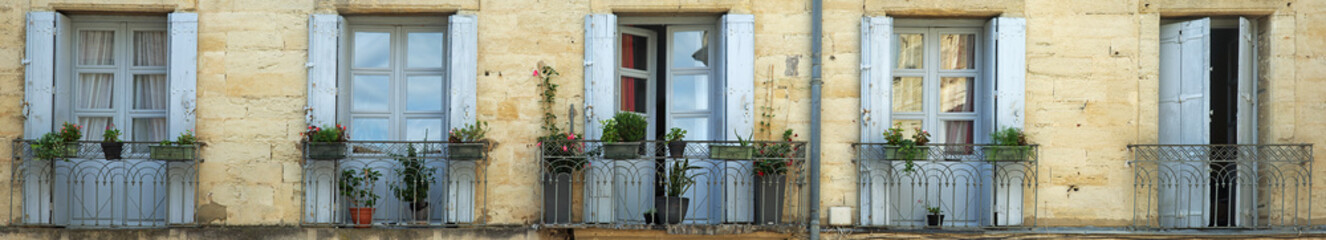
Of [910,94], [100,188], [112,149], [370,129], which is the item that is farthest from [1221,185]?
[100,188]

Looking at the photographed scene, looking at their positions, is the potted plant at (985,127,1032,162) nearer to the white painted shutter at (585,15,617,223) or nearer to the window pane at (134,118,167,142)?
the white painted shutter at (585,15,617,223)

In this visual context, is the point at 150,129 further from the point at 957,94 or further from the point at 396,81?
the point at 957,94

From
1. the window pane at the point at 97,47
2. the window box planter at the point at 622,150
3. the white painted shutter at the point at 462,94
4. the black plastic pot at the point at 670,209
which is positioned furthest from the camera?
the window pane at the point at 97,47

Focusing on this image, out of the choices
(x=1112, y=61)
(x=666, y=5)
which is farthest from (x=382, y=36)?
(x=1112, y=61)

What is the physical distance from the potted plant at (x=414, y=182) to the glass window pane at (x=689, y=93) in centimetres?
202

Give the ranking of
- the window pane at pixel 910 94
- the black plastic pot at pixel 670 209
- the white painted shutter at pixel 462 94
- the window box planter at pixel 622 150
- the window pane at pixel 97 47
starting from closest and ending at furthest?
the window box planter at pixel 622 150
the black plastic pot at pixel 670 209
the white painted shutter at pixel 462 94
the window pane at pixel 97 47
the window pane at pixel 910 94

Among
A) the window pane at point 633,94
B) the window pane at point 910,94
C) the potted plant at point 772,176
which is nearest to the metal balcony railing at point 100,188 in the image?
the window pane at point 633,94

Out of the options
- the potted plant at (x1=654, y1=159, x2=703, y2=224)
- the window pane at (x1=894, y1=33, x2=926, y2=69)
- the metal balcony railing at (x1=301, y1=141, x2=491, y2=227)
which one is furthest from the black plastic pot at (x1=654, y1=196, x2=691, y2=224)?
the window pane at (x1=894, y1=33, x2=926, y2=69)

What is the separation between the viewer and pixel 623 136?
37.2 feet

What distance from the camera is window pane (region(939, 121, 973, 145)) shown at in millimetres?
12031

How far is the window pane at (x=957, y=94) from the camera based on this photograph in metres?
12.0

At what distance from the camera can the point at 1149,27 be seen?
1166 centimetres

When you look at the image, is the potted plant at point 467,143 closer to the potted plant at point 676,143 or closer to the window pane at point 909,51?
the potted plant at point 676,143

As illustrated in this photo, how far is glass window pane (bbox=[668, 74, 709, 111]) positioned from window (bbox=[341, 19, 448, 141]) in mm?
1856
